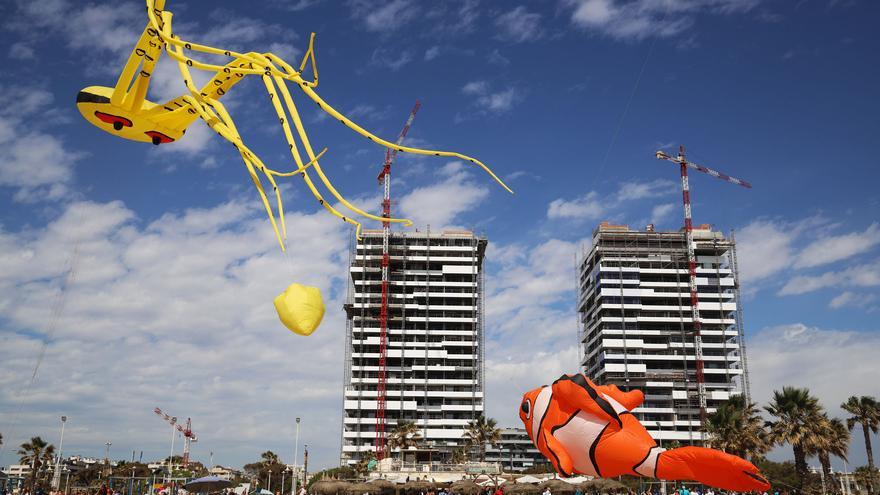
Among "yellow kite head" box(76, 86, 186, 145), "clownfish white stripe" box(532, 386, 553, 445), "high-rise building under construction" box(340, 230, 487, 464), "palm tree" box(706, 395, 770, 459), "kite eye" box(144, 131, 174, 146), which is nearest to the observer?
"yellow kite head" box(76, 86, 186, 145)

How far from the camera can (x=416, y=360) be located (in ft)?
360

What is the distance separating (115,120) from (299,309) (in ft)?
11.6

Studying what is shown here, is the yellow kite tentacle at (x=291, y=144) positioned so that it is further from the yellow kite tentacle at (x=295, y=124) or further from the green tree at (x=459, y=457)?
the green tree at (x=459, y=457)

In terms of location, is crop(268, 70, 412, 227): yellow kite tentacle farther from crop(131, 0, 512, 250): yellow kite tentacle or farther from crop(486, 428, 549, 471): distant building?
crop(486, 428, 549, 471): distant building

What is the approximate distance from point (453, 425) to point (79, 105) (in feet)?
335

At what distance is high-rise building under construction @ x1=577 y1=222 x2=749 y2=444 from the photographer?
107m

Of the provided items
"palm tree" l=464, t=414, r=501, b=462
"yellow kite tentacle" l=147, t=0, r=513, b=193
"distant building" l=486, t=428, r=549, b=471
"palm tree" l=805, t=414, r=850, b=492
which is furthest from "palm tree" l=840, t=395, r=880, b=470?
"distant building" l=486, t=428, r=549, b=471

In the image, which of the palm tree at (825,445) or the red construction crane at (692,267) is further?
the red construction crane at (692,267)

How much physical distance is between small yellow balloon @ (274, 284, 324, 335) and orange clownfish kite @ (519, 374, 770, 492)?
39.9 feet

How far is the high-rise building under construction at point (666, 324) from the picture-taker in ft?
352

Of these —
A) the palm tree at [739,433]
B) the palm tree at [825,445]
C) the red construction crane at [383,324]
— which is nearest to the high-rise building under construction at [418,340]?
the red construction crane at [383,324]

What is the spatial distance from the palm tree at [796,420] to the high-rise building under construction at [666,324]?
62.3m

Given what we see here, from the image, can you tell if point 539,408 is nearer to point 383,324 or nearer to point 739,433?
point 739,433

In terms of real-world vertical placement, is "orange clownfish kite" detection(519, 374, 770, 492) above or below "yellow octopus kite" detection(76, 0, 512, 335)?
below
